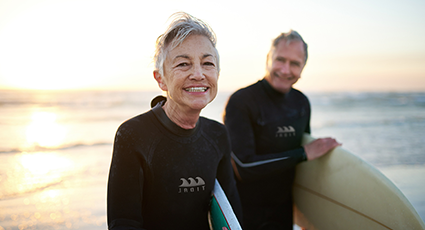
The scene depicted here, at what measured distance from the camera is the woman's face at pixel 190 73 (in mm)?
1370

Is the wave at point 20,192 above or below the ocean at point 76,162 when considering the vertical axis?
above

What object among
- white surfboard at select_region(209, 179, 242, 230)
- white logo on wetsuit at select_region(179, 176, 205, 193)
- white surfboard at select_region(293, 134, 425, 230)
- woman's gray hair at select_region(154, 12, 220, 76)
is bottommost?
white surfboard at select_region(293, 134, 425, 230)

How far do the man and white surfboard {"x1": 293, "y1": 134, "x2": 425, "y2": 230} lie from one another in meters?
0.15

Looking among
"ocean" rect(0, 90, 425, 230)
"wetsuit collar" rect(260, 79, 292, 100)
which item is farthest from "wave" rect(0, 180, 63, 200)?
"wetsuit collar" rect(260, 79, 292, 100)

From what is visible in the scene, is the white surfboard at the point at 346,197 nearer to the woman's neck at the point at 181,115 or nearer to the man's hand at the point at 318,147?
the man's hand at the point at 318,147

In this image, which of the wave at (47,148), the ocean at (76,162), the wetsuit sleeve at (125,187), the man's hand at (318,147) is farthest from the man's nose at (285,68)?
the wave at (47,148)

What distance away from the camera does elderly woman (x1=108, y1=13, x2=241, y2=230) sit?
133cm

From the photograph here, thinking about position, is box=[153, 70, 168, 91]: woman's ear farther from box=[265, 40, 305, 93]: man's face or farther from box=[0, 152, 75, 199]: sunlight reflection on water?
box=[0, 152, 75, 199]: sunlight reflection on water

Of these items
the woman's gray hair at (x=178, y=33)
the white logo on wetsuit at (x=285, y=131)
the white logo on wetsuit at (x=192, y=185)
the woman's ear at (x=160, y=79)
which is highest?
the woman's gray hair at (x=178, y=33)

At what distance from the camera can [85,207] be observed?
4000mm

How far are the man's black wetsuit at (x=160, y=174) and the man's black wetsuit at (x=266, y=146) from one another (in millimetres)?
607

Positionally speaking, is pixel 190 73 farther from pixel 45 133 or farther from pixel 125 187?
pixel 45 133

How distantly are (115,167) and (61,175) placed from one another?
15.5 ft

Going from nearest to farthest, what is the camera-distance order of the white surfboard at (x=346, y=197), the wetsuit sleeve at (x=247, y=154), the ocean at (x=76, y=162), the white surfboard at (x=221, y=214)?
the white surfboard at (x=221, y=214), the white surfboard at (x=346, y=197), the wetsuit sleeve at (x=247, y=154), the ocean at (x=76, y=162)
